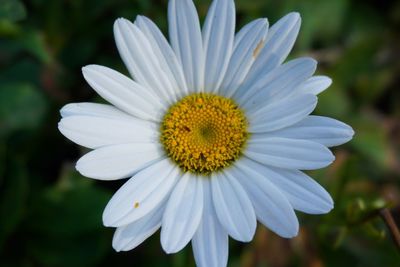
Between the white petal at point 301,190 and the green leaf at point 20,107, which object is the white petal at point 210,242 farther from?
the green leaf at point 20,107

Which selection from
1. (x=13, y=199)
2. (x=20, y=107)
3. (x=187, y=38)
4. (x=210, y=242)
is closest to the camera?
(x=210, y=242)

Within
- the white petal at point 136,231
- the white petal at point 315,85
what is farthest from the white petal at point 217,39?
the white petal at point 136,231

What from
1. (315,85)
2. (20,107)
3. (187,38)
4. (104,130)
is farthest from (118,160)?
(20,107)

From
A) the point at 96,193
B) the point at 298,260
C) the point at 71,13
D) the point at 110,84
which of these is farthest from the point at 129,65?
the point at 298,260

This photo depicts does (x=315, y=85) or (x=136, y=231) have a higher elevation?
(x=315, y=85)

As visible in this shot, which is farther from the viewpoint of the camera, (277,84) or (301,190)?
(277,84)

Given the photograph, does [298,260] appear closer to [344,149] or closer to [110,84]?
[344,149]

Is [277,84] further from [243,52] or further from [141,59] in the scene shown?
[141,59]
